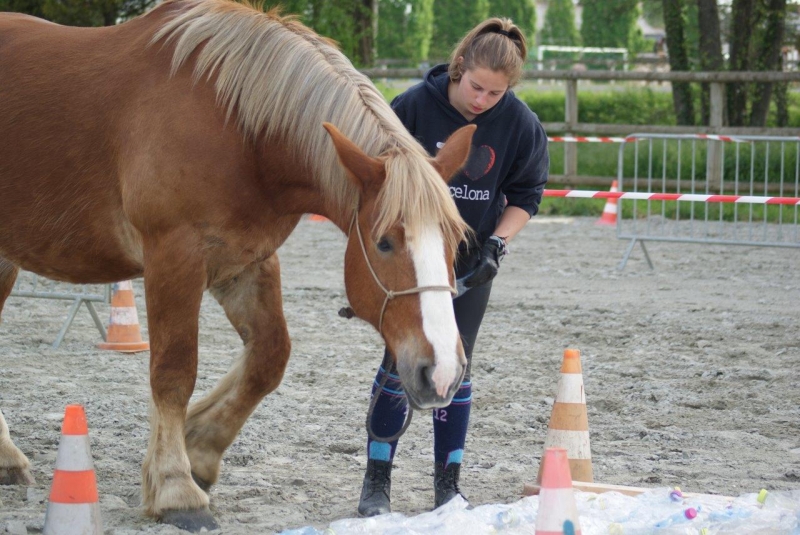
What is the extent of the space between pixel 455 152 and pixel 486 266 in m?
0.43

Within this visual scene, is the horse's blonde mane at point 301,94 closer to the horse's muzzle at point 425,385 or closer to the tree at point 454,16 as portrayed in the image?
the horse's muzzle at point 425,385

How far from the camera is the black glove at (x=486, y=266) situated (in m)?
3.49

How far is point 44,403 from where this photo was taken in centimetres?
510

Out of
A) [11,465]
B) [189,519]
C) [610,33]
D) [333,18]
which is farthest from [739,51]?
[610,33]

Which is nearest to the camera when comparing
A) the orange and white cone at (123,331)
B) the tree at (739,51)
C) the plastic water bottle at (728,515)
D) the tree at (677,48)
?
the plastic water bottle at (728,515)

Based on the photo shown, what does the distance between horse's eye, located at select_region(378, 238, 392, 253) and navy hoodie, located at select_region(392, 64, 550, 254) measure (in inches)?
23.9

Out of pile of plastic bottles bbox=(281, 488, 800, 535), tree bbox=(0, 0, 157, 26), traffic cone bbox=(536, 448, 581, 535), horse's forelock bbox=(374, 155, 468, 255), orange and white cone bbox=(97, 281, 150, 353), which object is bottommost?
orange and white cone bbox=(97, 281, 150, 353)

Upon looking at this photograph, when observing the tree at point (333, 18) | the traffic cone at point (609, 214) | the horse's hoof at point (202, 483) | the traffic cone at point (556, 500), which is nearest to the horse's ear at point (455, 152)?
the traffic cone at point (556, 500)

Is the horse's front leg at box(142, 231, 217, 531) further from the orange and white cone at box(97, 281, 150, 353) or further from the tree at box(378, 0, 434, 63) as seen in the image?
the tree at box(378, 0, 434, 63)

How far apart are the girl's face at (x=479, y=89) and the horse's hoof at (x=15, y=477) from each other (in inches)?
88.7

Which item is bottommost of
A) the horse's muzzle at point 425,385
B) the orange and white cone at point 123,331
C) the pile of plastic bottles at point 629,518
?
the orange and white cone at point 123,331

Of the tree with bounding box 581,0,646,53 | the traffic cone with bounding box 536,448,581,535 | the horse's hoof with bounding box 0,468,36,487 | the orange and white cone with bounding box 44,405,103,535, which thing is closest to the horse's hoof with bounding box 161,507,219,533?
the orange and white cone with bounding box 44,405,103,535

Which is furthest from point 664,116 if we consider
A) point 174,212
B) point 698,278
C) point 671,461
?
point 174,212

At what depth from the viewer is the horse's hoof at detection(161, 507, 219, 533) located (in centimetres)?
342
